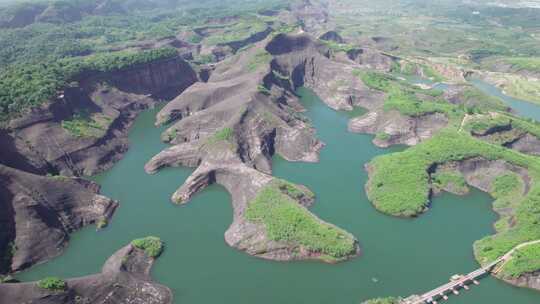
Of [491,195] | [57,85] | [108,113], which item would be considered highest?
[57,85]

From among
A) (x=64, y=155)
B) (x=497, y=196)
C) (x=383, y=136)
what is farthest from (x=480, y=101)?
(x=64, y=155)

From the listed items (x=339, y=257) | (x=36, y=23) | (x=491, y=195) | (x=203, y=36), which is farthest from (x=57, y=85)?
(x=36, y=23)

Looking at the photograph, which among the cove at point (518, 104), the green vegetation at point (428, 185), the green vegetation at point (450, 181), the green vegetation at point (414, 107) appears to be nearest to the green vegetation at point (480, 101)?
the cove at point (518, 104)

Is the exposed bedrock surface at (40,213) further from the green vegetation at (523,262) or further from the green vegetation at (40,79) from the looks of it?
the green vegetation at (523,262)

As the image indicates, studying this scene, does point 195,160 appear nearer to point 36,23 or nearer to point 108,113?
point 108,113

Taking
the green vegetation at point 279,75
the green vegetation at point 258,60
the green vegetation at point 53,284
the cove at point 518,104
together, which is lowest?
the cove at point 518,104

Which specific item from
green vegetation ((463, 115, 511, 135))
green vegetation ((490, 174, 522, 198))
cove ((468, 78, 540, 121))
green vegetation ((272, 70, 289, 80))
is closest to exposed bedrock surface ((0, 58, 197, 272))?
green vegetation ((272, 70, 289, 80))

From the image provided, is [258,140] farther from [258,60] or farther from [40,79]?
[40,79]
